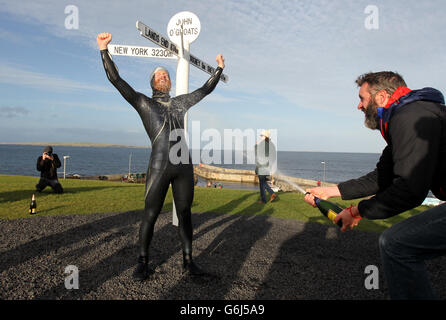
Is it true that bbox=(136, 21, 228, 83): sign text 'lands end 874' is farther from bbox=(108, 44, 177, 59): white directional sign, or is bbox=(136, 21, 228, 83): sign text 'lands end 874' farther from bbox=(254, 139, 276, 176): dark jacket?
bbox=(254, 139, 276, 176): dark jacket

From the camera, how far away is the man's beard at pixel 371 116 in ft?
6.88

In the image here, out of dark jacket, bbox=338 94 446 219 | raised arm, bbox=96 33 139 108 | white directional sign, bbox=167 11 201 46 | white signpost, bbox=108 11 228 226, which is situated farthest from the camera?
white directional sign, bbox=167 11 201 46

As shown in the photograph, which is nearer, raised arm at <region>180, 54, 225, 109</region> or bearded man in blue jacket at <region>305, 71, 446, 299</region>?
bearded man in blue jacket at <region>305, 71, 446, 299</region>

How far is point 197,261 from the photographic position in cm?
363

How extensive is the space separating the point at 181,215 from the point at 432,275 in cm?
312

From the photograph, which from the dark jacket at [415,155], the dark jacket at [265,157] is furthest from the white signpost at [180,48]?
the dark jacket at [265,157]

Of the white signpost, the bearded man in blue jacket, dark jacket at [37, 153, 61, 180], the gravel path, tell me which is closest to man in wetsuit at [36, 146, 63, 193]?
dark jacket at [37, 153, 61, 180]

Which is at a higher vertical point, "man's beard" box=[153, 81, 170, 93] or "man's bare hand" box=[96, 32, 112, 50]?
"man's bare hand" box=[96, 32, 112, 50]

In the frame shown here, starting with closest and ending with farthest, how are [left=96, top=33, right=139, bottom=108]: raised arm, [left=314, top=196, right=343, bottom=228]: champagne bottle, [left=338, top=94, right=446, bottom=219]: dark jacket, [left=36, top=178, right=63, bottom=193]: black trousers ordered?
[left=338, top=94, right=446, bottom=219]: dark jacket
[left=314, top=196, right=343, bottom=228]: champagne bottle
[left=96, top=33, right=139, bottom=108]: raised arm
[left=36, top=178, right=63, bottom=193]: black trousers

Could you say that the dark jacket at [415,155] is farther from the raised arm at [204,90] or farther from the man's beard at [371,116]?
the raised arm at [204,90]

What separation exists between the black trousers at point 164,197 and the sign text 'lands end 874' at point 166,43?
227 cm

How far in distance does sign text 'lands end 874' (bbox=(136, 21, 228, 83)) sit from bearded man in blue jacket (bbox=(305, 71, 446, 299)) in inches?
134

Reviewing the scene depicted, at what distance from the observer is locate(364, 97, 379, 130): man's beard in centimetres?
210
